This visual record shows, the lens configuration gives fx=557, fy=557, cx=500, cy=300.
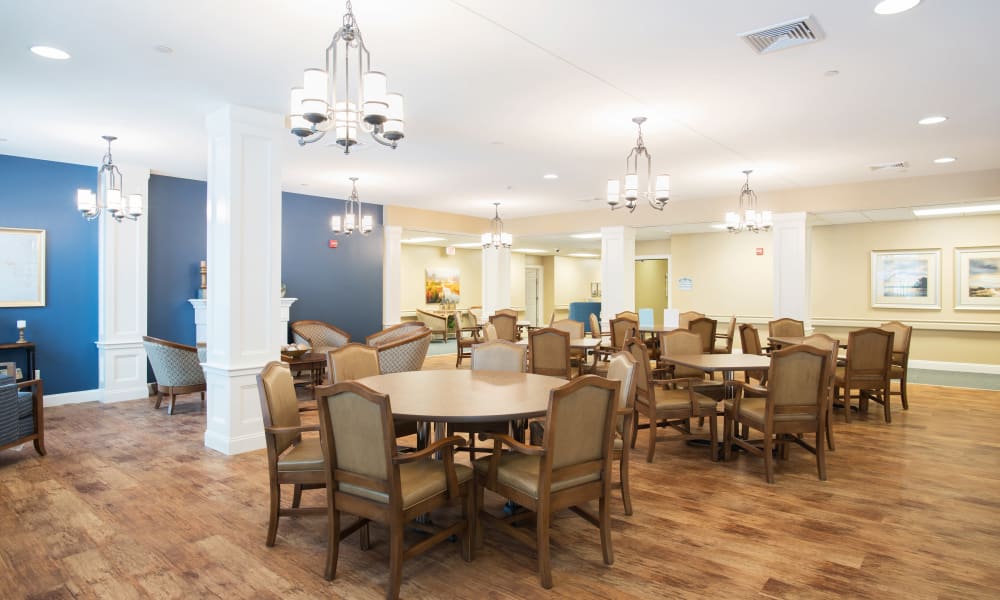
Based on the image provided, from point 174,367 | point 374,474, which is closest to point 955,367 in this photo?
point 374,474

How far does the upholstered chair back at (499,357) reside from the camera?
167 inches

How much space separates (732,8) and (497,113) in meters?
2.18

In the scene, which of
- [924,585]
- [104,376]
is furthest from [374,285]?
[924,585]

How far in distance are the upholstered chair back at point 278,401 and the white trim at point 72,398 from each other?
5.08m

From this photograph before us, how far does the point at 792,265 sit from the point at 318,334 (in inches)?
279

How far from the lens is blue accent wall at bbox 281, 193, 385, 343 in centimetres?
855

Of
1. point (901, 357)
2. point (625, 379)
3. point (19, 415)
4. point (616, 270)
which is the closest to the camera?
point (625, 379)

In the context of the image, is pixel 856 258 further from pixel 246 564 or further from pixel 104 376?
pixel 104 376

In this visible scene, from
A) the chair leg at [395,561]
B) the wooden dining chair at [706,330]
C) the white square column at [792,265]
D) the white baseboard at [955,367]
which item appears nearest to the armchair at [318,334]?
the wooden dining chair at [706,330]

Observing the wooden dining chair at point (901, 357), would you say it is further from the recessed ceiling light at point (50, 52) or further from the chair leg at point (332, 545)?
the recessed ceiling light at point (50, 52)

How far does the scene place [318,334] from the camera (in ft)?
A: 26.9

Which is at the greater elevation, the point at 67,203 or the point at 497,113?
the point at 497,113

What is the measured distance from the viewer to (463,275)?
15977mm

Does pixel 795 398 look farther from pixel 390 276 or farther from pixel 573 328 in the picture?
pixel 390 276
